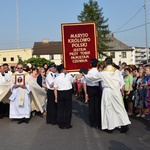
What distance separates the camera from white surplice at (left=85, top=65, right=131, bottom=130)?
8203 mm

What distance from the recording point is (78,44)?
1150 centimetres

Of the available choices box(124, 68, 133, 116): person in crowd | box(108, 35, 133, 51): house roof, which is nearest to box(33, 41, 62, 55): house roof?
box(108, 35, 133, 51): house roof

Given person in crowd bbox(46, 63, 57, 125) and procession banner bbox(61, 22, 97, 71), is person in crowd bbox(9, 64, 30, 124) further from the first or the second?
procession banner bbox(61, 22, 97, 71)

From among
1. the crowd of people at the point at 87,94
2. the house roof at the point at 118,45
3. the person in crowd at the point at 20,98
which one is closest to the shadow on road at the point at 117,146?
the crowd of people at the point at 87,94

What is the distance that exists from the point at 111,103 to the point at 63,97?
1521 millimetres

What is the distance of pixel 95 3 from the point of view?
60281 millimetres

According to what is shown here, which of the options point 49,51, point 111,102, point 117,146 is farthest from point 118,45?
point 117,146

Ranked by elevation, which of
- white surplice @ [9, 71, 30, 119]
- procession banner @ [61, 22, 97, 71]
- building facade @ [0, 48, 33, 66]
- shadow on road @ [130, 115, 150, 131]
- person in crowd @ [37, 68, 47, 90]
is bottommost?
shadow on road @ [130, 115, 150, 131]

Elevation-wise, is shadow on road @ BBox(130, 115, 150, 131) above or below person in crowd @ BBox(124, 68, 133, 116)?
below

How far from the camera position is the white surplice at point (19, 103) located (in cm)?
1028

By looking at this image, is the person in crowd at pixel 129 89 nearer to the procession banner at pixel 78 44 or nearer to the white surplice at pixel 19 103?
the procession banner at pixel 78 44

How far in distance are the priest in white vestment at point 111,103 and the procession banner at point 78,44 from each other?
126 inches

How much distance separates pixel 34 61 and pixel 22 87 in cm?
4615

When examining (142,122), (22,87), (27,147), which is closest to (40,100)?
(22,87)
